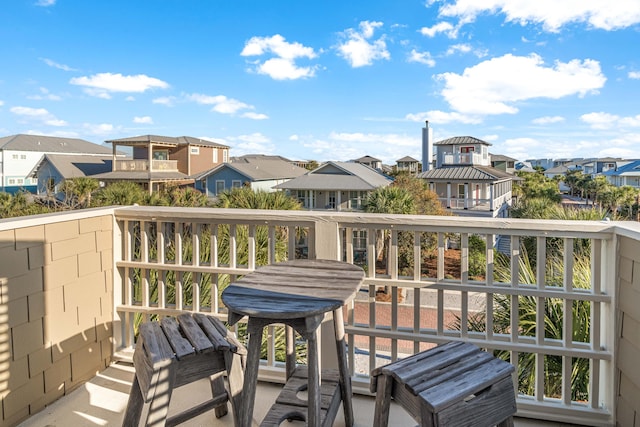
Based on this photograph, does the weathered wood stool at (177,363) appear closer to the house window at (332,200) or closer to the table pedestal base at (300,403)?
the table pedestal base at (300,403)

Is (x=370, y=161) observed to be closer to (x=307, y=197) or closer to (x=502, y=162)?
(x=502, y=162)

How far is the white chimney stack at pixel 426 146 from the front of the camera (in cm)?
3011

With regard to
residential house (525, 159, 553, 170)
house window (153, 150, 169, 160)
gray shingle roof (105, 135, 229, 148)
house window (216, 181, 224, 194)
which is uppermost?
residential house (525, 159, 553, 170)

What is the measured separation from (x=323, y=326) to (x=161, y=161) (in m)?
23.4

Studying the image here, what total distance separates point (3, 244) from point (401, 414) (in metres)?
2.05

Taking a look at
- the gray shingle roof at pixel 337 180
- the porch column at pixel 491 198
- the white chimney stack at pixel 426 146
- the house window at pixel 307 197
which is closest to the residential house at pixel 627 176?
the white chimney stack at pixel 426 146

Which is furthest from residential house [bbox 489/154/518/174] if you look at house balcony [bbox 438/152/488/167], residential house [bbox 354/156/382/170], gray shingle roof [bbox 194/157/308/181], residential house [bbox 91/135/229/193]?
residential house [bbox 91/135/229/193]

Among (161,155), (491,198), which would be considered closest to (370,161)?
(491,198)

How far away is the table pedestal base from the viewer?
1714 mm

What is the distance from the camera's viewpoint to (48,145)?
1246 inches

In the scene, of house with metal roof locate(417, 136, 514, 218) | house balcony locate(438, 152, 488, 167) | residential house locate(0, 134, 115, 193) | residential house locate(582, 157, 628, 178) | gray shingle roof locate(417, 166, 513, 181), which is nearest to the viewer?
house with metal roof locate(417, 136, 514, 218)

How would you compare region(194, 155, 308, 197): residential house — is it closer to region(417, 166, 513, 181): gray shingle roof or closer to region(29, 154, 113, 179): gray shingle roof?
region(29, 154, 113, 179): gray shingle roof

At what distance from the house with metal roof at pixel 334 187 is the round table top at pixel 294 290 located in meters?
18.6

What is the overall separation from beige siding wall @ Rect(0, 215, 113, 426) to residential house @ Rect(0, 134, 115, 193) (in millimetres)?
30612
